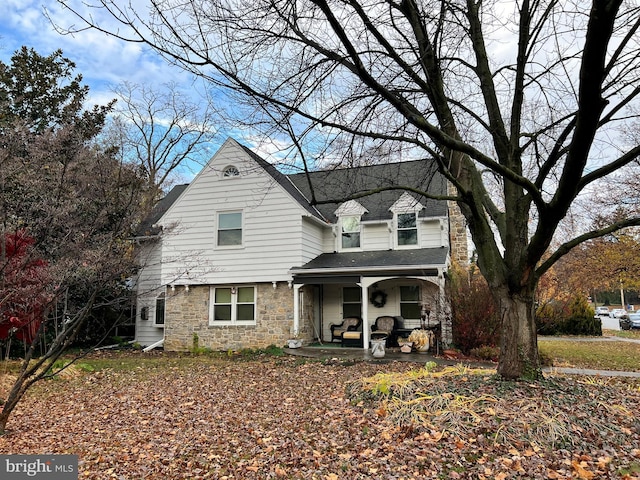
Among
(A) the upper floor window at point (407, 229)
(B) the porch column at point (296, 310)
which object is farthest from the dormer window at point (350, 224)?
(B) the porch column at point (296, 310)

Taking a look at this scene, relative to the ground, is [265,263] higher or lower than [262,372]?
higher

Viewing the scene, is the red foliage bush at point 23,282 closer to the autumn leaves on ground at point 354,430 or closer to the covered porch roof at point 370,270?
the autumn leaves on ground at point 354,430

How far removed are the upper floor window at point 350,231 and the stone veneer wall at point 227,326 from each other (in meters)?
3.26

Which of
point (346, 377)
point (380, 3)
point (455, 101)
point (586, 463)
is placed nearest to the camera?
point (586, 463)

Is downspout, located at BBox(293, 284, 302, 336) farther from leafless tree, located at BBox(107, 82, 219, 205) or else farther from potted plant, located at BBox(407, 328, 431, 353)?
leafless tree, located at BBox(107, 82, 219, 205)

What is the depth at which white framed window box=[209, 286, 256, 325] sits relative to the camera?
14.5 metres

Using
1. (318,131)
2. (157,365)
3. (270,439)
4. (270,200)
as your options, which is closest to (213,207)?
(270,200)

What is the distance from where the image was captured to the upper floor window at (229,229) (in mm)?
14789

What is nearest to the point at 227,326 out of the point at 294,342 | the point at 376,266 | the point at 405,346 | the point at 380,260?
the point at 294,342

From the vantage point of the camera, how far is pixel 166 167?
2552cm

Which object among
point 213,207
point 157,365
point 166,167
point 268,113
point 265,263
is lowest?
point 157,365

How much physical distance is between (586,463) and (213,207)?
1325 centimetres

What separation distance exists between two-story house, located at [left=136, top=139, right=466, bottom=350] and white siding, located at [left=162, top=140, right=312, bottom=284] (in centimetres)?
4

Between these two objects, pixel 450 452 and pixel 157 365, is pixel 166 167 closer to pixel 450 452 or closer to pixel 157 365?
pixel 157 365
